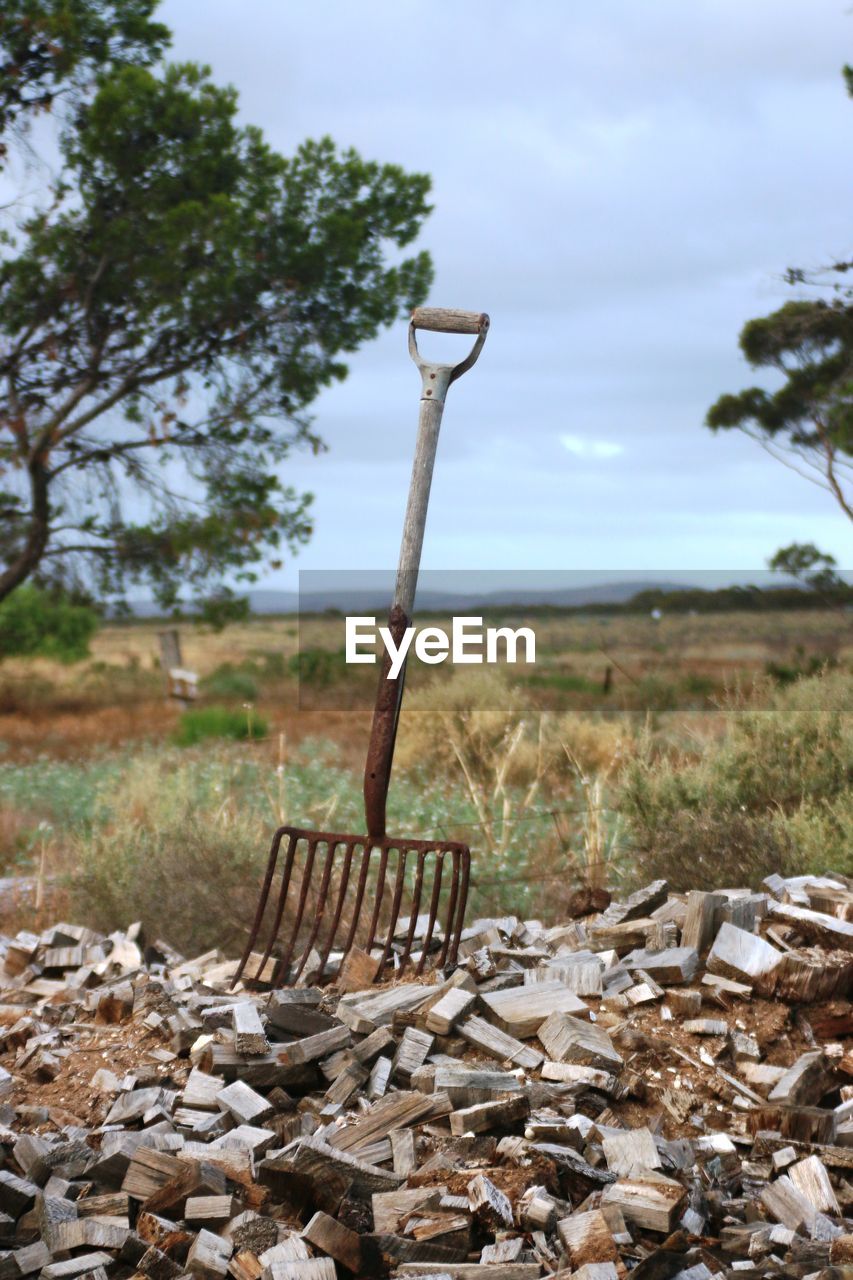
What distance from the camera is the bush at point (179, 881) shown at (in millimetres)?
5637

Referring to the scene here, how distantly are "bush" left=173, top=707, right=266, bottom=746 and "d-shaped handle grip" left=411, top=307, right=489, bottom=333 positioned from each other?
30.3 feet

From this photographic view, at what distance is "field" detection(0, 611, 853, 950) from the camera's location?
583 centimetres

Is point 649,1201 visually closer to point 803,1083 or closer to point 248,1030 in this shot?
point 803,1083

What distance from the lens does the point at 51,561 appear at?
13195 millimetres

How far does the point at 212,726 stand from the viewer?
14250mm

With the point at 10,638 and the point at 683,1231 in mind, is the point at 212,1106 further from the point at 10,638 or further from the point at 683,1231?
the point at 10,638

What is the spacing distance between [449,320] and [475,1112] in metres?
2.89

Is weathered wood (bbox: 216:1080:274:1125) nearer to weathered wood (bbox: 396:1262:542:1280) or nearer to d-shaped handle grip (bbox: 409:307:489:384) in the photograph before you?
weathered wood (bbox: 396:1262:542:1280)

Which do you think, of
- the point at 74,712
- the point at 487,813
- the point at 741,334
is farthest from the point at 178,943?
the point at 741,334

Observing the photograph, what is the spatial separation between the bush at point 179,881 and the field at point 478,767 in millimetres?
11

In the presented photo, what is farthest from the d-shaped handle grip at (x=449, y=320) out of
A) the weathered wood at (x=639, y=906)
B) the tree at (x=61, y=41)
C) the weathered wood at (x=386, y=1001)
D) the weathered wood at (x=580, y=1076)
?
the tree at (x=61, y=41)

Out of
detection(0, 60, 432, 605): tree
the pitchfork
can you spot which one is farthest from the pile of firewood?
detection(0, 60, 432, 605): tree

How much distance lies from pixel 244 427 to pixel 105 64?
3.92 m

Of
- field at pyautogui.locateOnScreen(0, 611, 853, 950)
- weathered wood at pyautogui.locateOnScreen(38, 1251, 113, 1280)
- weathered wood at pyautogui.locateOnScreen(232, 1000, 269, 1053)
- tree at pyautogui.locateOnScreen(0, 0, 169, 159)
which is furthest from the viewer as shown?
tree at pyautogui.locateOnScreen(0, 0, 169, 159)
